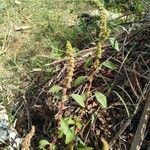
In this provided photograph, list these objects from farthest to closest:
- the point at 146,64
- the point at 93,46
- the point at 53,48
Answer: the point at 53,48, the point at 93,46, the point at 146,64

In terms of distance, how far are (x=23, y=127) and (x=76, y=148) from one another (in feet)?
1.55

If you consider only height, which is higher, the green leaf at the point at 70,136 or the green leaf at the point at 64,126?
the green leaf at the point at 64,126

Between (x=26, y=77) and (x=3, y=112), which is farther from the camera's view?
(x=26, y=77)

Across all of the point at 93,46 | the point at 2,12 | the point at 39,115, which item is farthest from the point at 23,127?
the point at 2,12

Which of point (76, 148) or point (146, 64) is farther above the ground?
point (146, 64)

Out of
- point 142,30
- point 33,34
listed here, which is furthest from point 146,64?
point 33,34

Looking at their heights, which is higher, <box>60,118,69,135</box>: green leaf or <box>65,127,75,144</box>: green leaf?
<box>60,118,69,135</box>: green leaf

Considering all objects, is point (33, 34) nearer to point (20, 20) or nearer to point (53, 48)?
point (20, 20)

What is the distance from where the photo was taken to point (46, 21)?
4.23 metres

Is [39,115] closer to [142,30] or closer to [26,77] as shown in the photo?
[26,77]

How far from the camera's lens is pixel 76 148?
8.33 ft

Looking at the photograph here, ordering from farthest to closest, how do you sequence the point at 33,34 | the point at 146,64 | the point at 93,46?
the point at 33,34
the point at 93,46
the point at 146,64

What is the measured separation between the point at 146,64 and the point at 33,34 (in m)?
1.53

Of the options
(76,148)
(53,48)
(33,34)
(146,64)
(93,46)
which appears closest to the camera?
(76,148)
